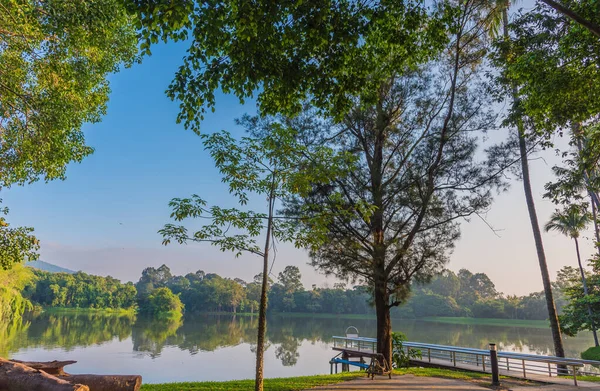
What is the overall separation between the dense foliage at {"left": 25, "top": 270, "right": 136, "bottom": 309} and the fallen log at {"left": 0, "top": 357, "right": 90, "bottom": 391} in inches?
2170

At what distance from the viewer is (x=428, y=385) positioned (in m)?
6.62

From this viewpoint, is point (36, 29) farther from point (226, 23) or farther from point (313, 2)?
point (313, 2)

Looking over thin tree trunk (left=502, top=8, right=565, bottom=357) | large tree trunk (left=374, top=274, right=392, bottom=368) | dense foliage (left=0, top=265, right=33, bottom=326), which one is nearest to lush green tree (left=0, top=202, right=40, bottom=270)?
large tree trunk (left=374, top=274, right=392, bottom=368)

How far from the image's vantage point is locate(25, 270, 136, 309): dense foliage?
4944cm

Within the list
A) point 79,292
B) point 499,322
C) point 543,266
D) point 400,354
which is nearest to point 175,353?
point 400,354

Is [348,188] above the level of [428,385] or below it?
above

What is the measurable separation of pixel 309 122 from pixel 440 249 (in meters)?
A: 4.63

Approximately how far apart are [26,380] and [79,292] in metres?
57.6

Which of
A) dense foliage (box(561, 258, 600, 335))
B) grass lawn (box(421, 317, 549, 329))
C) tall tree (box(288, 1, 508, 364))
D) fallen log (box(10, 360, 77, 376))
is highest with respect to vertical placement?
tall tree (box(288, 1, 508, 364))

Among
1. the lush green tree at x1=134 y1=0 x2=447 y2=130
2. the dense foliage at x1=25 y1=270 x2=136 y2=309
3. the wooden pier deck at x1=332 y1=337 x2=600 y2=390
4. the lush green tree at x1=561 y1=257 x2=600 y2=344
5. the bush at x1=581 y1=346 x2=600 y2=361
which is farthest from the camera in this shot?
the dense foliage at x1=25 y1=270 x2=136 y2=309

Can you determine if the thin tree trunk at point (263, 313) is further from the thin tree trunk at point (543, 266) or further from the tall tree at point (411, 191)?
the thin tree trunk at point (543, 266)

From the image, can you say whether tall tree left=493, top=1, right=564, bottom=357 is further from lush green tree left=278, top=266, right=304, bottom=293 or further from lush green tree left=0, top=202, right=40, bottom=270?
lush green tree left=278, top=266, right=304, bottom=293

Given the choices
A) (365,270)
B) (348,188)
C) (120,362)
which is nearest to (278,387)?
(365,270)

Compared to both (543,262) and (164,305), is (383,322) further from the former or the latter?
(164,305)
